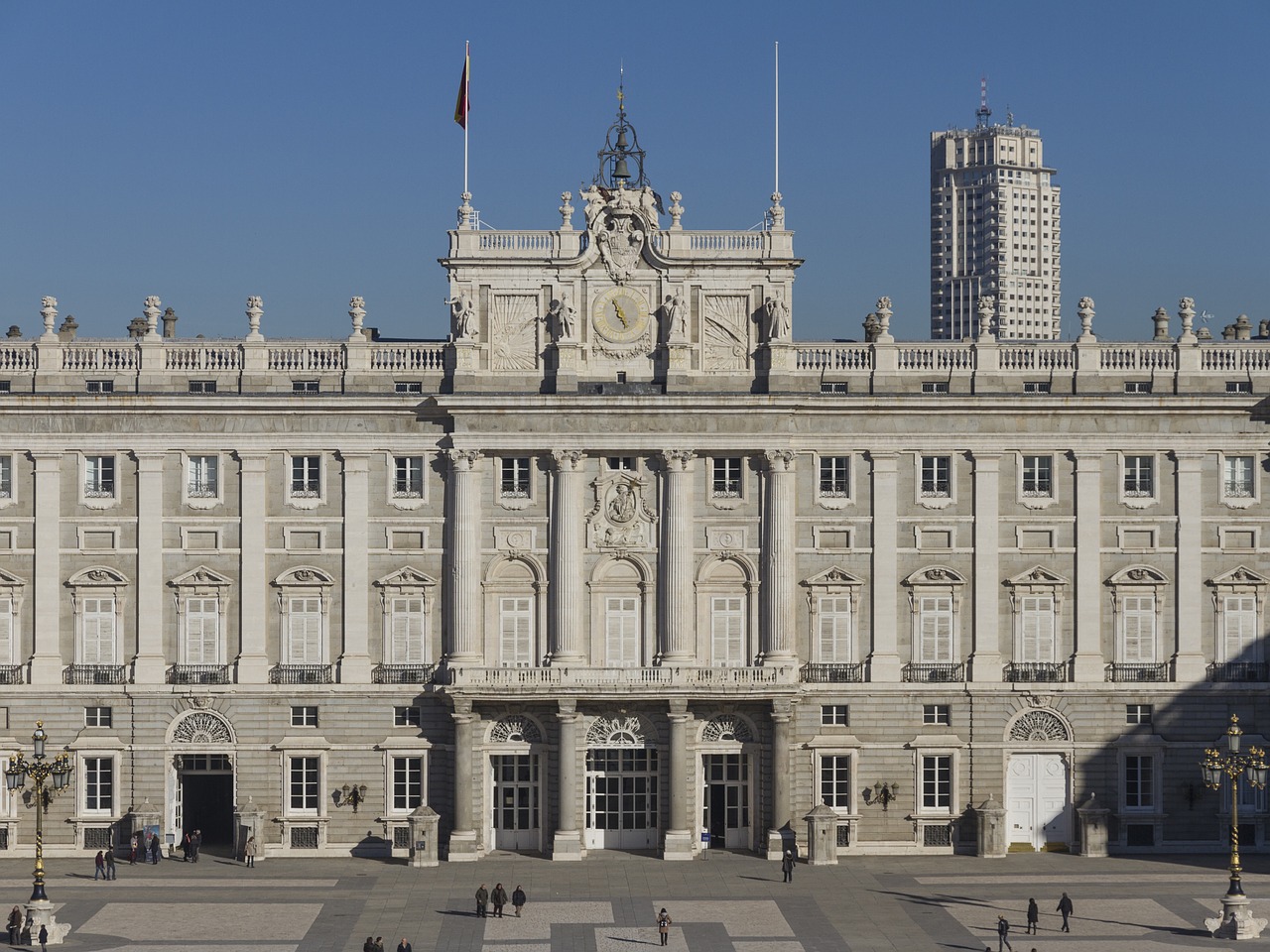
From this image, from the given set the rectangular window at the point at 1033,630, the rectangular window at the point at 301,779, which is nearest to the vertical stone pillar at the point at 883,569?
the rectangular window at the point at 1033,630

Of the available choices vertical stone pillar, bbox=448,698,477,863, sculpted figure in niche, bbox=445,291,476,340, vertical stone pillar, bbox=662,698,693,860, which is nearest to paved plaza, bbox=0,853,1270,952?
vertical stone pillar, bbox=662,698,693,860

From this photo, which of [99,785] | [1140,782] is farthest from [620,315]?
[1140,782]

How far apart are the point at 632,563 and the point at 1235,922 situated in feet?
87.7

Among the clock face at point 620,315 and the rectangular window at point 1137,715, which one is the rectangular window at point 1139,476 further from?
the clock face at point 620,315

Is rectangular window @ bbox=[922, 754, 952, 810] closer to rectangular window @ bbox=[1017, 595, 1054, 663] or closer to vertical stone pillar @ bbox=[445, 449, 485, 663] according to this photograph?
rectangular window @ bbox=[1017, 595, 1054, 663]

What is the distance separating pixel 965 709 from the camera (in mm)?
82375

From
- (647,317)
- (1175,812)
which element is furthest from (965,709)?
(647,317)

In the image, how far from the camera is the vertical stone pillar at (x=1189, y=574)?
82.4m

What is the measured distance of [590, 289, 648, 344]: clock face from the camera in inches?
3246

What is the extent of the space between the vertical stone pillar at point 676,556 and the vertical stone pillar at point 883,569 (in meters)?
7.29

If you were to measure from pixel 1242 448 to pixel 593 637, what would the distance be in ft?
86.7

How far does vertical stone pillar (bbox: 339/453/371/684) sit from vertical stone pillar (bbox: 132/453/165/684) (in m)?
7.12

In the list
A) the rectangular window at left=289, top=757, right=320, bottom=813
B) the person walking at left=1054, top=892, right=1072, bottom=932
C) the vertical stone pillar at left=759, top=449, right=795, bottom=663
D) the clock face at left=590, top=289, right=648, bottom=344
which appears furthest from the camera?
the clock face at left=590, top=289, right=648, bottom=344

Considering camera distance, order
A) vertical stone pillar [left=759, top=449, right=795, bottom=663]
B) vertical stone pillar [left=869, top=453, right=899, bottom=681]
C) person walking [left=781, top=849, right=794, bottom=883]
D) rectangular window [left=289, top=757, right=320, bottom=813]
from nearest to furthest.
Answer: person walking [left=781, top=849, right=794, bottom=883]
vertical stone pillar [left=759, top=449, right=795, bottom=663]
rectangular window [left=289, top=757, right=320, bottom=813]
vertical stone pillar [left=869, top=453, right=899, bottom=681]
